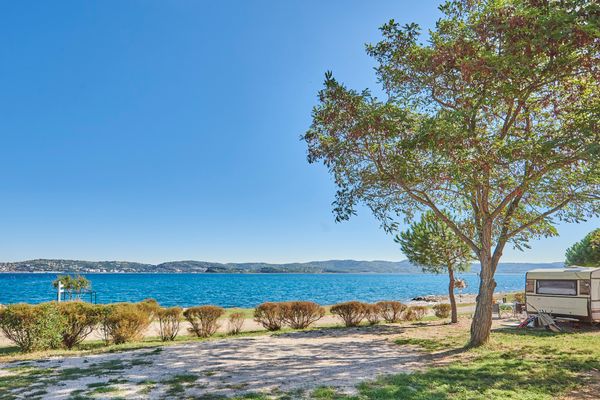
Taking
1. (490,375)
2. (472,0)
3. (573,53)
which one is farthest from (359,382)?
(472,0)

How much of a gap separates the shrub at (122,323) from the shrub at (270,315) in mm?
4396

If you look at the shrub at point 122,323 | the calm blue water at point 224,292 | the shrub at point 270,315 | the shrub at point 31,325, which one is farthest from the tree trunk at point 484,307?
the calm blue water at point 224,292

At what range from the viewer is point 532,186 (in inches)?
409

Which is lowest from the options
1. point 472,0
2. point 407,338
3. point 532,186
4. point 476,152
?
point 407,338

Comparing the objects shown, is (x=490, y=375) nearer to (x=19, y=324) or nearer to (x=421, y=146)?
(x=421, y=146)

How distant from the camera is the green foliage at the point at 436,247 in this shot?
18250 mm

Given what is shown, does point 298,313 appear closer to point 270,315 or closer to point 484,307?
point 270,315

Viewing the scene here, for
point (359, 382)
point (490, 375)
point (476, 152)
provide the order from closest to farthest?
point (359, 382), point (490, 375), point (476, 152)

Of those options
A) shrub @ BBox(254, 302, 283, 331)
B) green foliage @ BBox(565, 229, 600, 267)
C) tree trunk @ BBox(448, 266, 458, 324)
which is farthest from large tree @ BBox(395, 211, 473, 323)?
green foliage @ BBox(565, 229, 600, 267)

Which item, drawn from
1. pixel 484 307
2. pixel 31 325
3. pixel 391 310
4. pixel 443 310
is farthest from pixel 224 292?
pixel 484 307

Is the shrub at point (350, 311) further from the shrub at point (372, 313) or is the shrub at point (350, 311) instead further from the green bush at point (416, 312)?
the green bush at point (416, 312)

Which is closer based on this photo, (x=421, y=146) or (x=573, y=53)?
(x=573, y=53)

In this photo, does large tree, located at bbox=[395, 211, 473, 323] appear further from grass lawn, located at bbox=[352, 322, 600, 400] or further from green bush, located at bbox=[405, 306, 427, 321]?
grass lawn, located at bbox=[352, 322, 600, 400]

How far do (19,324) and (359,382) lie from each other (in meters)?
9.18
